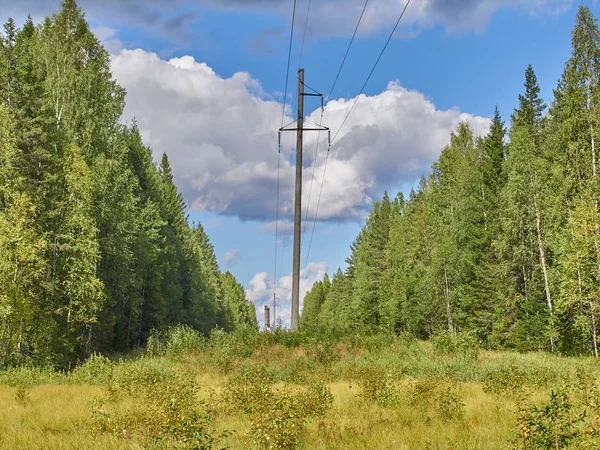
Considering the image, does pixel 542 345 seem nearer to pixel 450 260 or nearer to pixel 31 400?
pixel 450 260

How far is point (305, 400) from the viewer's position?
31.5ft

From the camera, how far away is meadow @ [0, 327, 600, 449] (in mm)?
7059

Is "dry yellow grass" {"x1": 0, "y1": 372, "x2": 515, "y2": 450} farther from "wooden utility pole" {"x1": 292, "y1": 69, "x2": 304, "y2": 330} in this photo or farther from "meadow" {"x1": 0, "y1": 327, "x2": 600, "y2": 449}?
"wooden utility pole" {"x1": 292, "y1": 69, "x2": 304, "y2": 330}

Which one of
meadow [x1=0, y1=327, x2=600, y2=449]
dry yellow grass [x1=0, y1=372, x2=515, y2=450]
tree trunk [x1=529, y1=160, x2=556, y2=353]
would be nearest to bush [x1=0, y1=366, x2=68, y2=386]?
meadow [x1=0, y1=327, x2=600, y2=449]

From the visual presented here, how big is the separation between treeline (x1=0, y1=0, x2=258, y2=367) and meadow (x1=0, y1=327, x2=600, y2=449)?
475 cm

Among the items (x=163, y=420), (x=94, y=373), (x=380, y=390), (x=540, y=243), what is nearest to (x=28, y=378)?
(x=94, y=373)

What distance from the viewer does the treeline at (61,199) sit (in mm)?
19766

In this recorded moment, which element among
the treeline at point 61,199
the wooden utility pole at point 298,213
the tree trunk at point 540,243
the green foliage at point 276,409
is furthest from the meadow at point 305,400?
the tree trunk at point 540,243

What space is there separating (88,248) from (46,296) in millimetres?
2862

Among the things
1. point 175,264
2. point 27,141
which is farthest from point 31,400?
point 175,264

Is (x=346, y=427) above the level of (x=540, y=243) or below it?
below

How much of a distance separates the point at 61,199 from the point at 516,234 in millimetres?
24667

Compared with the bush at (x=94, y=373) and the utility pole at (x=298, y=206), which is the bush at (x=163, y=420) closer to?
the bush at (x=94, y=373)

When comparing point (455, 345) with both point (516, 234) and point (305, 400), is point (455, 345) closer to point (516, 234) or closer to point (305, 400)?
point (305, 400)
